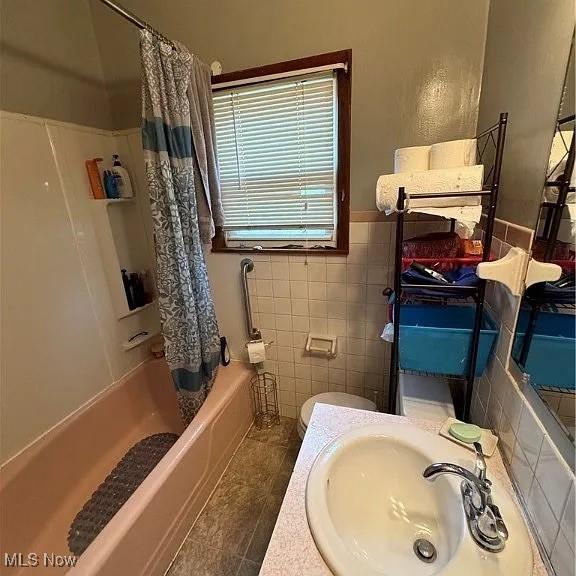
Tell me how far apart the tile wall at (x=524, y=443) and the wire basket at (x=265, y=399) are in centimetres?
118

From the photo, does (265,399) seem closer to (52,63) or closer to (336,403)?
(336,403)

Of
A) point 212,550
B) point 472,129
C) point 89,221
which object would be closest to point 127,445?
point 212,550

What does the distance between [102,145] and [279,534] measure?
6.57ft

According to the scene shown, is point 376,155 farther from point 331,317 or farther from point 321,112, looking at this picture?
point 331,317

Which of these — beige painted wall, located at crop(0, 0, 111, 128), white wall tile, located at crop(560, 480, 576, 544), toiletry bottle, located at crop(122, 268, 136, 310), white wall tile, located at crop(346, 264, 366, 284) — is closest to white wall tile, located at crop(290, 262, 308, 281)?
white wall tile, located at crop(346, 264, 366, 284)

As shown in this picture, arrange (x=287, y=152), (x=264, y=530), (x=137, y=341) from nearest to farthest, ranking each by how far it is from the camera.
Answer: (x=264, y=530) → (x=287, y=152) → (x=137, y=341)

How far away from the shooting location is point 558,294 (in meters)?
0.62

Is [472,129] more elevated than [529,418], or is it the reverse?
[472,129]

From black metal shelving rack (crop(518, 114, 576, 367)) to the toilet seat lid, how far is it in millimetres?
940

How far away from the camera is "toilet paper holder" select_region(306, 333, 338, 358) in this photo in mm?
1662

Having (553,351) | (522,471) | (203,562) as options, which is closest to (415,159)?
(553,351)

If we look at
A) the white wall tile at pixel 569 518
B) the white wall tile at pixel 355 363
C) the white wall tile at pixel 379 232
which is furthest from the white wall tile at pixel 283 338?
the white wall tile at pixel 569 518

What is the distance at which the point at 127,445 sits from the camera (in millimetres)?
1757

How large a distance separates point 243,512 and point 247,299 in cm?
108
